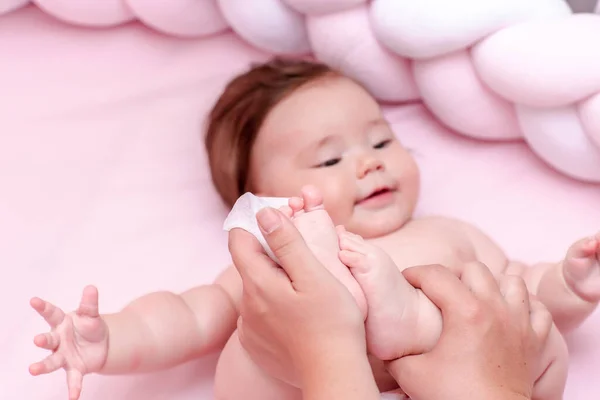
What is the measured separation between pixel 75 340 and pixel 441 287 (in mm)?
460

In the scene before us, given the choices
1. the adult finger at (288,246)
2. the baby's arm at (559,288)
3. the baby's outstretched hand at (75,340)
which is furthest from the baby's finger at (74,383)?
the baby's arm at (559,288)

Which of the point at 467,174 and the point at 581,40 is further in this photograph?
the point at 467,174

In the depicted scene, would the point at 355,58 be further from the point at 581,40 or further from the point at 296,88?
the point at 581,40

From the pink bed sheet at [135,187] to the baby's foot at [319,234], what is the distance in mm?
412

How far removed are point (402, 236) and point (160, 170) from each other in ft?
1.66

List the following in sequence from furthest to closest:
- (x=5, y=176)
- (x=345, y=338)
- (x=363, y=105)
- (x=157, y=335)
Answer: (x=5, y=176) → (x=363, y=105) → (x=157, y=335) → (x=345, y=338)

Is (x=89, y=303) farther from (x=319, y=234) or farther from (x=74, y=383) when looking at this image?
(x=319, y=234)

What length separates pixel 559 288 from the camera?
3.49ft

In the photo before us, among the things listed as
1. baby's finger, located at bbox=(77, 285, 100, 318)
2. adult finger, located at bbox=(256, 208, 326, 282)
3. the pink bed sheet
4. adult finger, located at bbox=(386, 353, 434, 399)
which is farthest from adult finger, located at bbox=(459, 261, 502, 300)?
baby's finger, located at bbox=(77, 285, 100, 318)

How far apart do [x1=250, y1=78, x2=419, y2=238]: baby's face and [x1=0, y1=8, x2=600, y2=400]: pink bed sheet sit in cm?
17

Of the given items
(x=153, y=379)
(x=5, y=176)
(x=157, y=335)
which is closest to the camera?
(x=157, y=335)

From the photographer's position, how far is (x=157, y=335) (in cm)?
104

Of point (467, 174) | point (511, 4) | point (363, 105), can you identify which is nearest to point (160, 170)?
point (363, 105)

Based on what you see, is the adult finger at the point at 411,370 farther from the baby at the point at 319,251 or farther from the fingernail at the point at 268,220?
the fingernail at the point at 268,220
